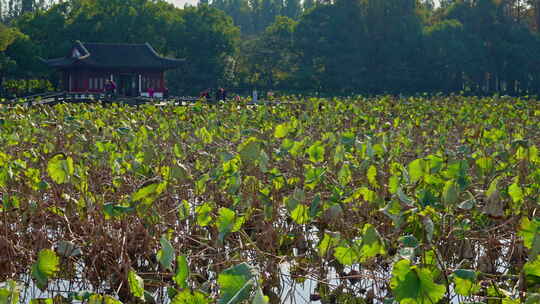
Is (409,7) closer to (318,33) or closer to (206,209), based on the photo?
(318,33)

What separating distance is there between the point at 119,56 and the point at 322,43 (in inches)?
363

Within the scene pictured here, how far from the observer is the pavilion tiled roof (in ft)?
96.8

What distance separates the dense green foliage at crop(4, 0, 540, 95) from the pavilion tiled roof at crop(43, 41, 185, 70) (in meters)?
1.79

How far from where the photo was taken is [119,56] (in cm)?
3012

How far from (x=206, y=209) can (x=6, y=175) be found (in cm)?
114

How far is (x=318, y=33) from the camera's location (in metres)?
33.6

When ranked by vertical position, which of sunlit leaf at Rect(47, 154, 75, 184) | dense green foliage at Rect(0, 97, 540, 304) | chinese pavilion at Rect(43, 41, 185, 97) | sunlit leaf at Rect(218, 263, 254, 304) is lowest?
dense green foliage at Rect(0, 97, 540, 304)

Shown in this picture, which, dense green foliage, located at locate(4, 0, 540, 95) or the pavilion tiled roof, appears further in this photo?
dense green foliage, located at locate(4, 0, 540, 95)

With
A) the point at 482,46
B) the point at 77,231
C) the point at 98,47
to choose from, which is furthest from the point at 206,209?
the point at 482,46

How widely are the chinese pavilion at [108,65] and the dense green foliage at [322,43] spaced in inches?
67.1

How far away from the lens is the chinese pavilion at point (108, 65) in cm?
2956

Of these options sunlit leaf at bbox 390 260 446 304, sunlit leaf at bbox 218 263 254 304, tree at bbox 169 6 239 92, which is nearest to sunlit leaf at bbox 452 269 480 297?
sunlit leaf at bbox 390 260 446 304

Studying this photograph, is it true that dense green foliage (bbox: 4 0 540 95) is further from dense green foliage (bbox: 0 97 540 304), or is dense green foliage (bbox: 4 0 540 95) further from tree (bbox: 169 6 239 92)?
dense green foliage (bbox: 0 97 540 304)

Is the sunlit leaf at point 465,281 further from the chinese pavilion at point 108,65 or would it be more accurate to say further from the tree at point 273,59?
the tree at point 273,59
